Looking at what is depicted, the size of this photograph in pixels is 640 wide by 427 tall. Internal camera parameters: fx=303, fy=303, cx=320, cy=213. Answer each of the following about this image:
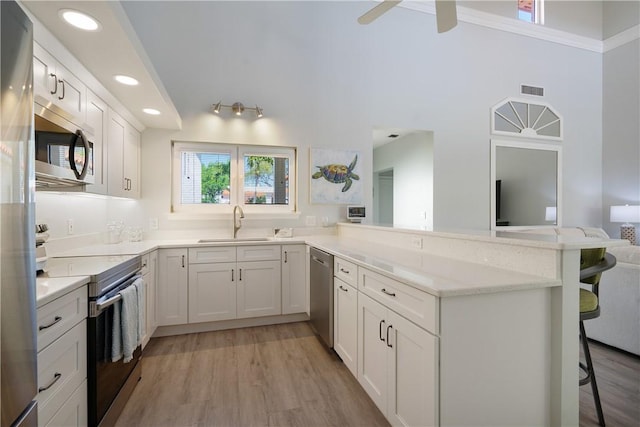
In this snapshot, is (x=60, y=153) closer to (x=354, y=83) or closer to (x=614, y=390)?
(x=354, y=83)

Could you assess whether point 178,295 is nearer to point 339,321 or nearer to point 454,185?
point 339,321

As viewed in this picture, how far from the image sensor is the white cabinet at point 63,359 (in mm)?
1106

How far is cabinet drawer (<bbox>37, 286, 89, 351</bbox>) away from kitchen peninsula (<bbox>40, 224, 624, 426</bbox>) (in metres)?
1.43

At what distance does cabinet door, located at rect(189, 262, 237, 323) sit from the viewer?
2.89 metres

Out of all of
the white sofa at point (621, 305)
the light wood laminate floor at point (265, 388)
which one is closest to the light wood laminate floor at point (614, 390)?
the light wood laminate floor at point (265, 388)

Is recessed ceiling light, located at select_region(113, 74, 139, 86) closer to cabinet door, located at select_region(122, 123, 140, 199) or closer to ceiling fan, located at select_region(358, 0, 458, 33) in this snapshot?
cabinet door, located at select_region(122, 123, 140, 199)

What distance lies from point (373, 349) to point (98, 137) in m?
2.42

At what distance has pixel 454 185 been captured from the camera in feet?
14.2

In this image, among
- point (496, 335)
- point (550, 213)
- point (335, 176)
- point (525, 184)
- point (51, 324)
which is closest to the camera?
point (51, 324)

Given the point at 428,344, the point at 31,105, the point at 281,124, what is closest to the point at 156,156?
the point at 281,124

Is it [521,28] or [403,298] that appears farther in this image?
[521,28]

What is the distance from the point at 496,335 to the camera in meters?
1.30

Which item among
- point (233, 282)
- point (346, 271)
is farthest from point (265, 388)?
point (233, 282)

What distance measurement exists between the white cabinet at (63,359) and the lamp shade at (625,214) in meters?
6.59
